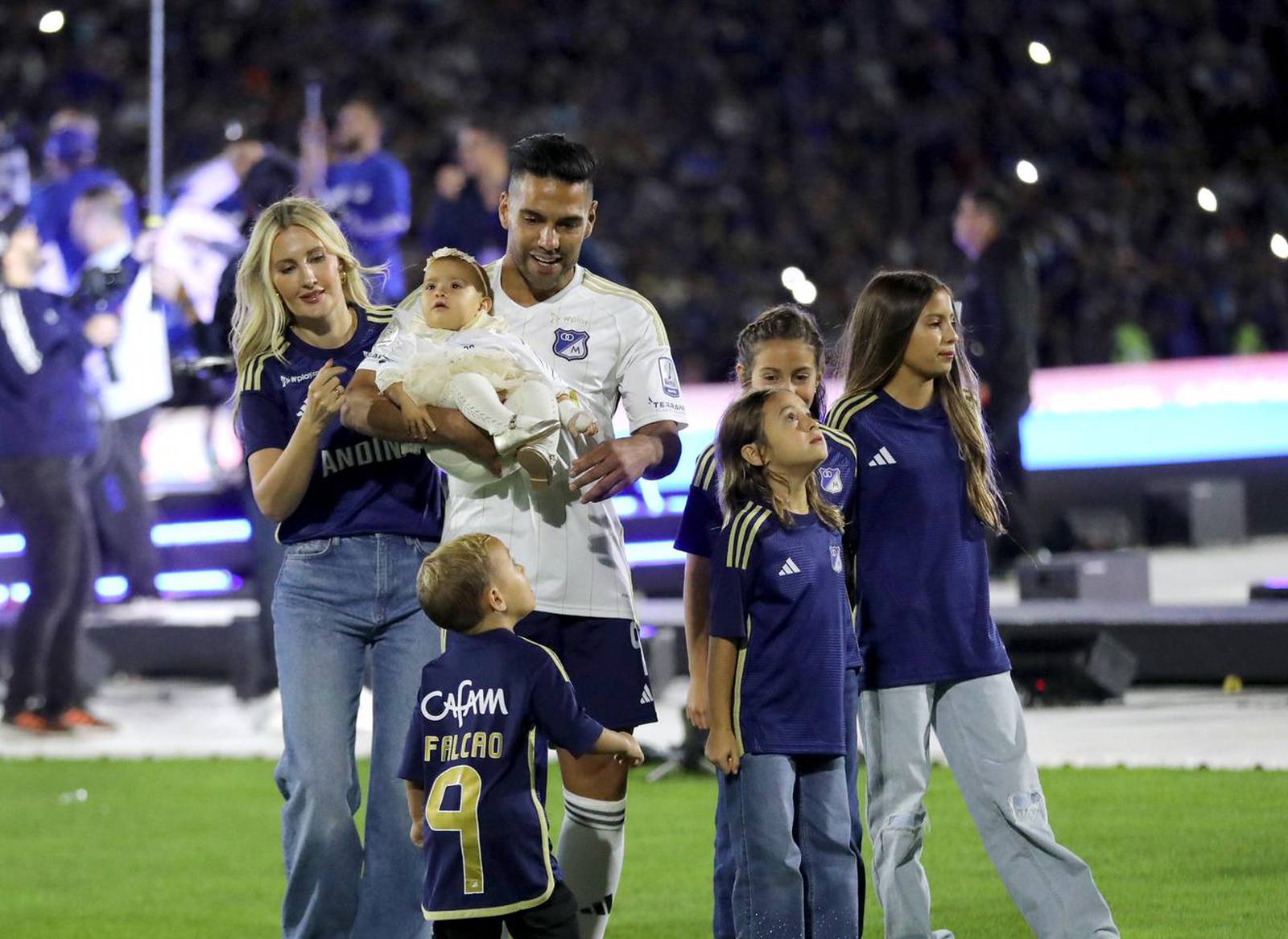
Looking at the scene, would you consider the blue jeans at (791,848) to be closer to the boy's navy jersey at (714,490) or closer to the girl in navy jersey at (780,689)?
the girl in navy jersey at (780,689)

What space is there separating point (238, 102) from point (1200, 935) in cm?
2268

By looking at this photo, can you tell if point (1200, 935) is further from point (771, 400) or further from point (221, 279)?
point (221, 279)

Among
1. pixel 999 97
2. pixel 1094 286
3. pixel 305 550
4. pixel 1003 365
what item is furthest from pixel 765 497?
pixel 999 97

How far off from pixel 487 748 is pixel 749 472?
38.9 inches

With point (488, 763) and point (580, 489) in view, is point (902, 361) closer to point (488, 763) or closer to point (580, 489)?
point (580, 489)

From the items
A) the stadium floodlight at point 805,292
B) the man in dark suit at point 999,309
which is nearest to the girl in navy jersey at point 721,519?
the man in dark suit at point 999,309

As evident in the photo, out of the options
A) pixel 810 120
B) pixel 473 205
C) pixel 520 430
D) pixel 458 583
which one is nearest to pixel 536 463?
pixel 520 430

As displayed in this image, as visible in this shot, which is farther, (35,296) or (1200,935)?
(35,296)

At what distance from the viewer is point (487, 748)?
170 inches

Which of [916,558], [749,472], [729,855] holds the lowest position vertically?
[729,855]

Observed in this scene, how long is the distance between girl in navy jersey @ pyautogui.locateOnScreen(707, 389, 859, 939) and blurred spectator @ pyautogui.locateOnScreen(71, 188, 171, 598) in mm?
7305

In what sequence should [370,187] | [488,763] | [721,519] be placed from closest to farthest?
[488,763] < [721,519] < [370,187]

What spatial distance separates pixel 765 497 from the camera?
15.7ft

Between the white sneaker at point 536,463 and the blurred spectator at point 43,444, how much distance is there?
22.5ft
